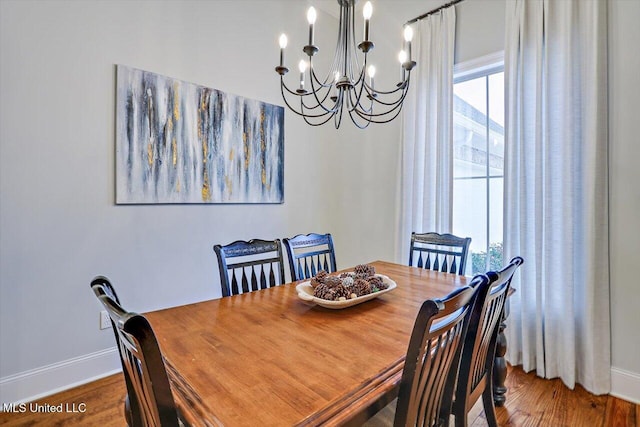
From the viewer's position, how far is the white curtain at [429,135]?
2717mm

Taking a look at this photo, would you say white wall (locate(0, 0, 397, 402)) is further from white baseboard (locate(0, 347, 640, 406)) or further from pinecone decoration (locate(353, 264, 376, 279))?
pinecone decoration (locate(353, 264, 376, 279))

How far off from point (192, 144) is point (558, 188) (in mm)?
2725

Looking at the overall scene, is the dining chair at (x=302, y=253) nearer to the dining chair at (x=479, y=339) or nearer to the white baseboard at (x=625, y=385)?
the dining chair at (x=479, y=339)

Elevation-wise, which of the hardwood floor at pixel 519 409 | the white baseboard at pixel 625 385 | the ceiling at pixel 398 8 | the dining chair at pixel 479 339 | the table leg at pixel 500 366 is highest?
the ceiling at pixel 398 8

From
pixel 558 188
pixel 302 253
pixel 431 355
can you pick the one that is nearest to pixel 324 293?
pixel 431 355

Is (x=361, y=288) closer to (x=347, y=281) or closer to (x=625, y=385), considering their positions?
(x=347, y=281)

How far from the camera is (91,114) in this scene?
81.2 inches

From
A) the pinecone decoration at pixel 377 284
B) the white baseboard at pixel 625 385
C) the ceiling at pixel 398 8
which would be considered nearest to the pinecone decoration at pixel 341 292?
the pinecone decoration at pixel 377 284

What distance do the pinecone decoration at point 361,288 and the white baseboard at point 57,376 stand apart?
1874mm

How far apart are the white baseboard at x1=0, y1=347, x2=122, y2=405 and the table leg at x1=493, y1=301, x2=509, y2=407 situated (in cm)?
246

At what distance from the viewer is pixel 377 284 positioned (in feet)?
4.98

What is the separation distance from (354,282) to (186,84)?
6.73ft

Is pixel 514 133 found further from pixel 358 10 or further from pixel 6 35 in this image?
pixel 6 35

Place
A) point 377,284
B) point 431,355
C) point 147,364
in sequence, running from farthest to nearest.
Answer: point 377,284, point 431,355, point 147,364
